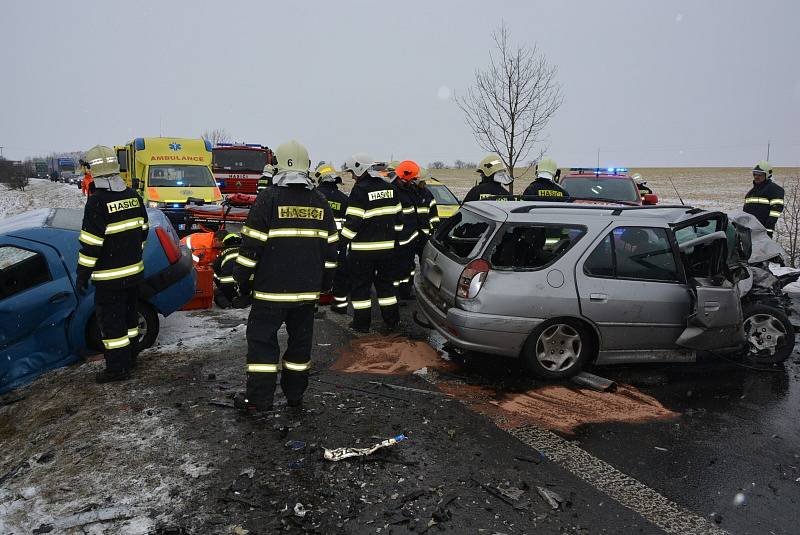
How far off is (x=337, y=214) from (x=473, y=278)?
3.51 metres

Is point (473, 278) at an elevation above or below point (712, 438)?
above

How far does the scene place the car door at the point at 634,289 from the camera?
514 cm

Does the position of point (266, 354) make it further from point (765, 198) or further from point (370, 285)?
point (765, 198)

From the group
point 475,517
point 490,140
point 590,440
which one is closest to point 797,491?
point 590,440

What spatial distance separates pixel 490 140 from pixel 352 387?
10.2 meters

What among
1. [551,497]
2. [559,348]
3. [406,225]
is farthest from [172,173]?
[551,497]

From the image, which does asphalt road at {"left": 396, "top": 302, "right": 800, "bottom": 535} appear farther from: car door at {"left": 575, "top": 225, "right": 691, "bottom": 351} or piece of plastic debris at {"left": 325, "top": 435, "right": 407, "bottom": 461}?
piece of plastic debris at {"left": 325, "top": 435, "right": 407, "bottom": 461}

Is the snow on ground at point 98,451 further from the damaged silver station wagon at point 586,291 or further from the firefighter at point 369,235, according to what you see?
the damaged silver station wagon at point 586,291

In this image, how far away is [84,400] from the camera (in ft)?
15.3

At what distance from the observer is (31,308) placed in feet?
16.1

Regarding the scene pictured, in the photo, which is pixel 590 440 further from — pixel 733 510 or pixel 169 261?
pixel 169 261

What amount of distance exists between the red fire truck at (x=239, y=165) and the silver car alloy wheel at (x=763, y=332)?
14417mm

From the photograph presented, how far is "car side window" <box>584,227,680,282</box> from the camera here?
17.1 ft

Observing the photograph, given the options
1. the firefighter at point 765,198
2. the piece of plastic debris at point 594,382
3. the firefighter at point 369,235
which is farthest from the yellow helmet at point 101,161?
the firefighter at point 765,198
